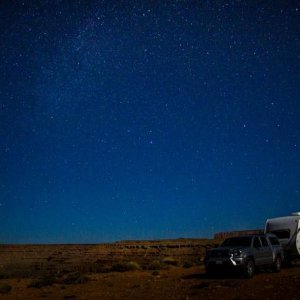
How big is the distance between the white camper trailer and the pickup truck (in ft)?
7.48

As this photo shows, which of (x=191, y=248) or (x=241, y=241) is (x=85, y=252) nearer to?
(x=191, y=248)

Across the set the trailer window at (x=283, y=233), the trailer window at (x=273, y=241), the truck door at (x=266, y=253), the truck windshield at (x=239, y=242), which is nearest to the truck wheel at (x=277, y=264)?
the truck door at (x=266, y=253)

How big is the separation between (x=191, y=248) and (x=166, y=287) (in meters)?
52.8

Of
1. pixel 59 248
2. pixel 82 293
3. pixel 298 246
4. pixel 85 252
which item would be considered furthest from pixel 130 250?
pixel 82 293

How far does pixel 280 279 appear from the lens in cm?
1838

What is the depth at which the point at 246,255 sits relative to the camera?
62.7 ft

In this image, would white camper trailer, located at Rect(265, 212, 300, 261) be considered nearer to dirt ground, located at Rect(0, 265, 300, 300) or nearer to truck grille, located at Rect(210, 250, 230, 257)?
dirt ground, located at Rect(0, 265, 300, 300)

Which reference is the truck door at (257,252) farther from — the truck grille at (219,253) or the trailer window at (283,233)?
the trailer window at (283,233)

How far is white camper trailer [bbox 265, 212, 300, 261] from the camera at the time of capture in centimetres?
2370

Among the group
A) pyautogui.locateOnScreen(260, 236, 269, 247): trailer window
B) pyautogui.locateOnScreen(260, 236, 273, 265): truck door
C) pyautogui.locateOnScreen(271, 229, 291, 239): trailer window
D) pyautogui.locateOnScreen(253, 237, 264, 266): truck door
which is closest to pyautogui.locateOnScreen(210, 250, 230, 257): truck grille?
pyautogui.locateOnScreen(253, 237, 264, 266): truck door

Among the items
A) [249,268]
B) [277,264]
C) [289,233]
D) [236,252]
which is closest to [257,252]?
[249,268]

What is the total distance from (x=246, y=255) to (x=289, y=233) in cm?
602

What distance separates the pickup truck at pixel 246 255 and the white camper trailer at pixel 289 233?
2.28 metres

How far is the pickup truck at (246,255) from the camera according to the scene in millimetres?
18953
